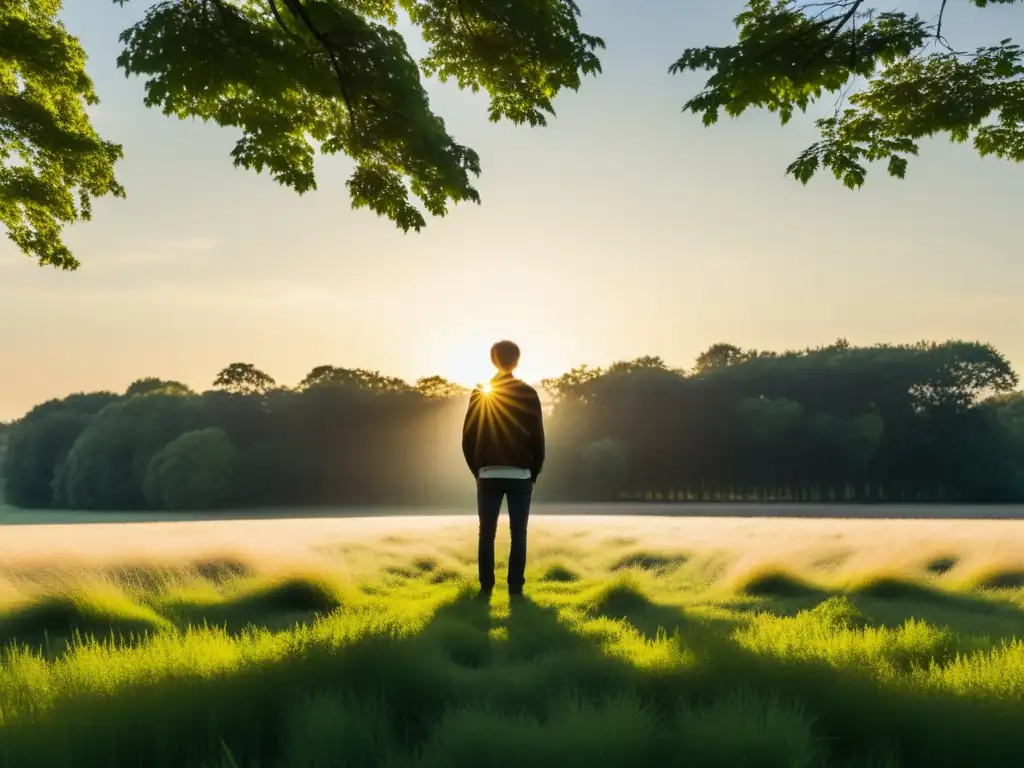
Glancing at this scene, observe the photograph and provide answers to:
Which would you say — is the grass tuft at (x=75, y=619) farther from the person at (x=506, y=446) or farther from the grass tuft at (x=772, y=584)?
the grass tuft at (x=772, y=584)

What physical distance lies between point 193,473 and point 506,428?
206ft

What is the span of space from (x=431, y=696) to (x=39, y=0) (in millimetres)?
15119

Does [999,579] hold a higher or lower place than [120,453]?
lower

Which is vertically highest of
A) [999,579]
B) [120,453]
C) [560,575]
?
[120,453]

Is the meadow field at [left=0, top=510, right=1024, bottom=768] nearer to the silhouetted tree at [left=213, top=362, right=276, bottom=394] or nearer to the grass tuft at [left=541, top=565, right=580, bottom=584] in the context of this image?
the grass tuft at [left=541, top=565, right=580, bottom=584]

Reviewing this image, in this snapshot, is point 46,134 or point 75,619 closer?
point 75,619

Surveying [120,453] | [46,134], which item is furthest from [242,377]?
[46,134]

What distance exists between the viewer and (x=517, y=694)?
359 cm

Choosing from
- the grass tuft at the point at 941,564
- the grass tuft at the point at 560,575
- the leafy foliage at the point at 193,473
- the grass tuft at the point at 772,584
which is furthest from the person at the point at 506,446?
the leafy foliage at the point at 193,473

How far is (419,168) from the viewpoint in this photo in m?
8.64

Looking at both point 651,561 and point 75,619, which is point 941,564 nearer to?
point 651,561

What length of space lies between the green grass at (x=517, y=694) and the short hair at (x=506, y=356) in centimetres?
267

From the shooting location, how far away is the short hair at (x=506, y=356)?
7.86 m

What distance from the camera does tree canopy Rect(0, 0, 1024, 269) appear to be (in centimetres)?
753
